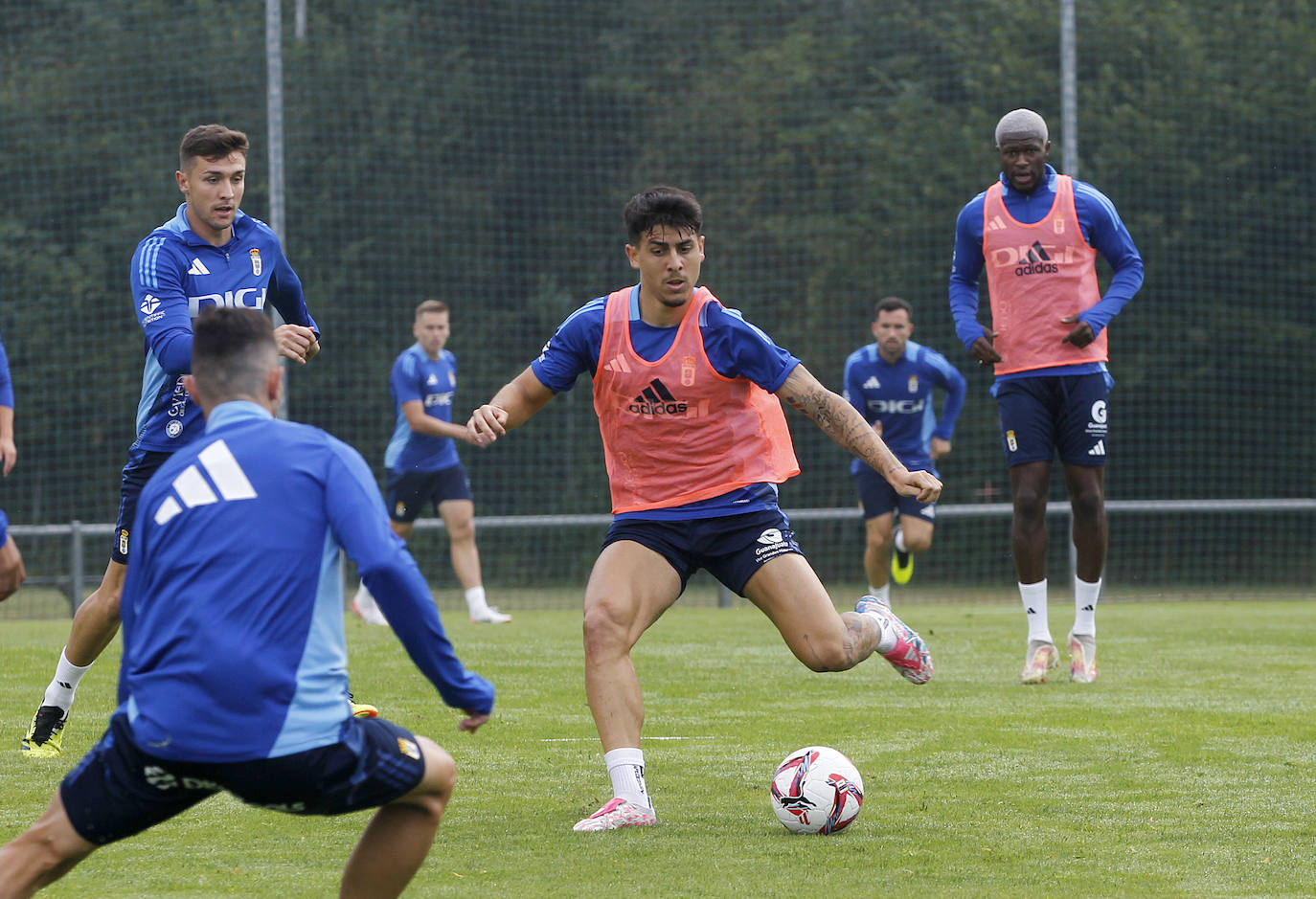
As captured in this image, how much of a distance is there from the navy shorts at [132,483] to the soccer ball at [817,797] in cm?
250

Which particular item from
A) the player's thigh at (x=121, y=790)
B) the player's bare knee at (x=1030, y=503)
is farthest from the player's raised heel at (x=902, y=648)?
the player's thigh at (x=121, y=790)

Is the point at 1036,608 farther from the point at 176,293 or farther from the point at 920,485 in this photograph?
the point at 176,293

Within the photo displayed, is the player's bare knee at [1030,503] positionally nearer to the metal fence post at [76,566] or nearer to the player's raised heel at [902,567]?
the player's raised heel at [902,567]

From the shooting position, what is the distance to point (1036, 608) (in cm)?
815

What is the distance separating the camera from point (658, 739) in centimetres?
638

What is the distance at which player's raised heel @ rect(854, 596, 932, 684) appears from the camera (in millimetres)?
5578

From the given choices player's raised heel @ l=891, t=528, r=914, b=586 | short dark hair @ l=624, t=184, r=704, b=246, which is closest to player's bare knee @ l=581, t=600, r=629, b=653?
short dark hair @ l=624, t=184, r=704, b=246

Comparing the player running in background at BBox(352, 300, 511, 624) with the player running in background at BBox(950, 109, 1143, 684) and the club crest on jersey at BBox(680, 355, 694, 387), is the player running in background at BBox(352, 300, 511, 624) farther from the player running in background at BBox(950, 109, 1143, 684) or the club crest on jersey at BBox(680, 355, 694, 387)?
the club crest on jersey at BBox(680, 355, 694, 387)

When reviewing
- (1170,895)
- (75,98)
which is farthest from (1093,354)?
(75,98)

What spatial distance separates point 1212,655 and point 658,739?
14.0 feet

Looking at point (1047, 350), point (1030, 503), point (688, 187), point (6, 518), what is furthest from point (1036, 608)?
point (688, 187)

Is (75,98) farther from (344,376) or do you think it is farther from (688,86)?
(688,86)

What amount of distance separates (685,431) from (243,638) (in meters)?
2.42

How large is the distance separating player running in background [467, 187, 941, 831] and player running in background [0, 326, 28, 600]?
1.92 metres
